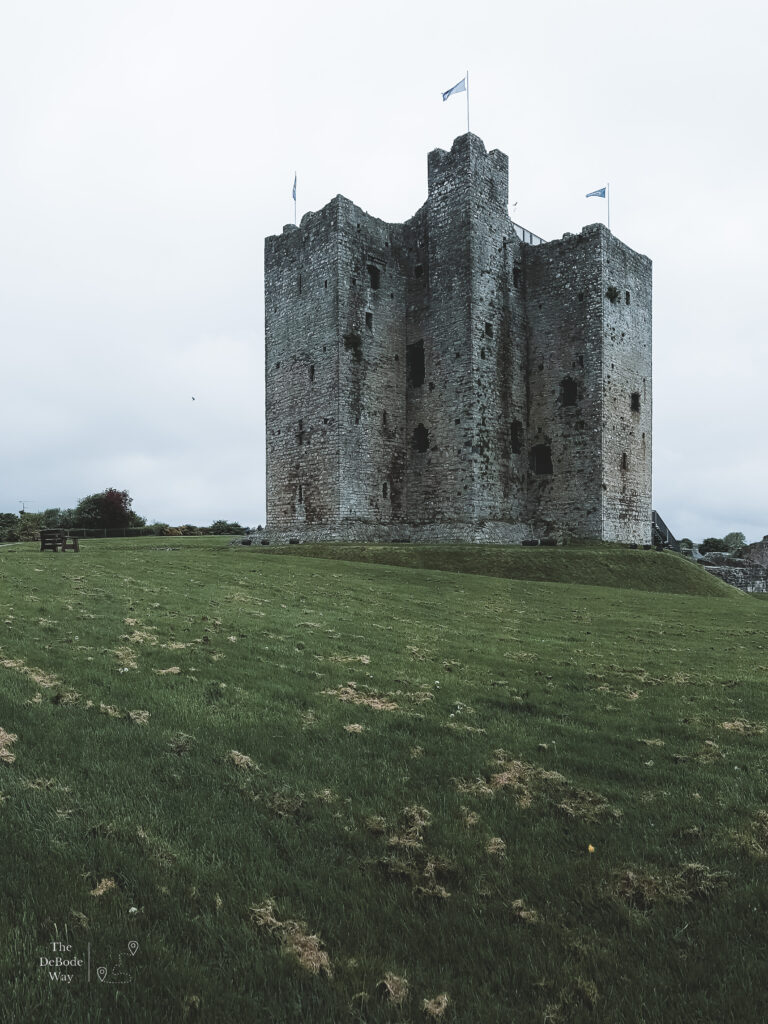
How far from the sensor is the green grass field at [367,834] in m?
3.50

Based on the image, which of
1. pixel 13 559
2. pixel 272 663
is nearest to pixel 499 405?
pixel 13 559

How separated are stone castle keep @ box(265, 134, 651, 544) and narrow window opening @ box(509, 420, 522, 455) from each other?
120 millimetres

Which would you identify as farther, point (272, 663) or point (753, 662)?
point (753, 662)

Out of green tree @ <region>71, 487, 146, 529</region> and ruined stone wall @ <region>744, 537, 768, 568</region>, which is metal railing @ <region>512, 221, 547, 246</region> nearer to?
ruined stone wall @ <region>744, 537, 768, 568</region>

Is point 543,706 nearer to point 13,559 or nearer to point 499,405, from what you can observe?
point 13,559

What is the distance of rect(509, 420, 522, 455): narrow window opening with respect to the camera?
44.3 m

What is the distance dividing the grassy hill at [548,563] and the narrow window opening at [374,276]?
59.8 feet

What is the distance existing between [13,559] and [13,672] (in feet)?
54.9

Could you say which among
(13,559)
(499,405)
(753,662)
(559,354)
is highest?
(559,354)

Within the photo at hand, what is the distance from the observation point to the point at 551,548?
3762 cm

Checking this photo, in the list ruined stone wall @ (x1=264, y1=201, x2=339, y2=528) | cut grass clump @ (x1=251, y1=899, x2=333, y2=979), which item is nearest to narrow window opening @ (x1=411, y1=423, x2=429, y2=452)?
ruined stone wall @ (x1=264, y1=201, x2=339, y2=528)

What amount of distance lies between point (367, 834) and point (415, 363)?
137 feet

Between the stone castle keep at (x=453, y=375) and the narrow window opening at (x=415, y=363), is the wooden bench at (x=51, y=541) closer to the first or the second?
the stone castle keep at (x=453, y=375)

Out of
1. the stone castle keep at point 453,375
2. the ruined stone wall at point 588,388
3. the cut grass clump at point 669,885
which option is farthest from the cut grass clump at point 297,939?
the ruined stone wall at point 588,388
